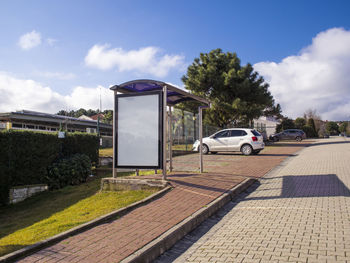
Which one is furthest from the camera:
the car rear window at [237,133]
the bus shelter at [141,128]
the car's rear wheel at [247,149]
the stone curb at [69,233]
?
the car rear window at [237,133]

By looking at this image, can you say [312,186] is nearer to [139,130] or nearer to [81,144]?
[139,130]

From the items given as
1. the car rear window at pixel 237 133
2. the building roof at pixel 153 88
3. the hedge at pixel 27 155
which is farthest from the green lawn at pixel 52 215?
the car rear window at pixel 237 133

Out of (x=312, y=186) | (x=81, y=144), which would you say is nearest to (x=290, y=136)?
(x=81, y=144)

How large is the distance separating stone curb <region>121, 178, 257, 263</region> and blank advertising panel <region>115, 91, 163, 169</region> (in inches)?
79.8

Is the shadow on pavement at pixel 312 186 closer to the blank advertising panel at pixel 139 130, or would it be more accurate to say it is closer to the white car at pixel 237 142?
the blank advertising panel at pixel 139 130

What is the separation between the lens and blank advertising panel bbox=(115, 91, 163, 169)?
7.64m

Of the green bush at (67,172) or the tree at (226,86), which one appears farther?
the tree at (226,86)

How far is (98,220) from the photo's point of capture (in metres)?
4.88

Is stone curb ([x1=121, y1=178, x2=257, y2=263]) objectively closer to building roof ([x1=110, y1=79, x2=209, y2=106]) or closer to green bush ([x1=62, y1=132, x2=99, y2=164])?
building roof ([x1=110, y1=79, x2=209, y2=106])

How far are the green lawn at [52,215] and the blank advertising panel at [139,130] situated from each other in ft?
2.99

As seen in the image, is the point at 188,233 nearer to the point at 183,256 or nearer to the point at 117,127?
the point at 183,256

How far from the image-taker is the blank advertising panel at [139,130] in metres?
7.64

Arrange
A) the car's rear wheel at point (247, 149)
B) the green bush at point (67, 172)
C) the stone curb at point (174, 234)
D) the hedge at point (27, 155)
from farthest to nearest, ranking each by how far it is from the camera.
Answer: the car's rear wheel at point (247, 149)
the green bush at point (67, 172)
the hedge at point (27, 155)
the stone curb at point (174, 234)

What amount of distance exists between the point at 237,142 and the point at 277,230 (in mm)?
13166
